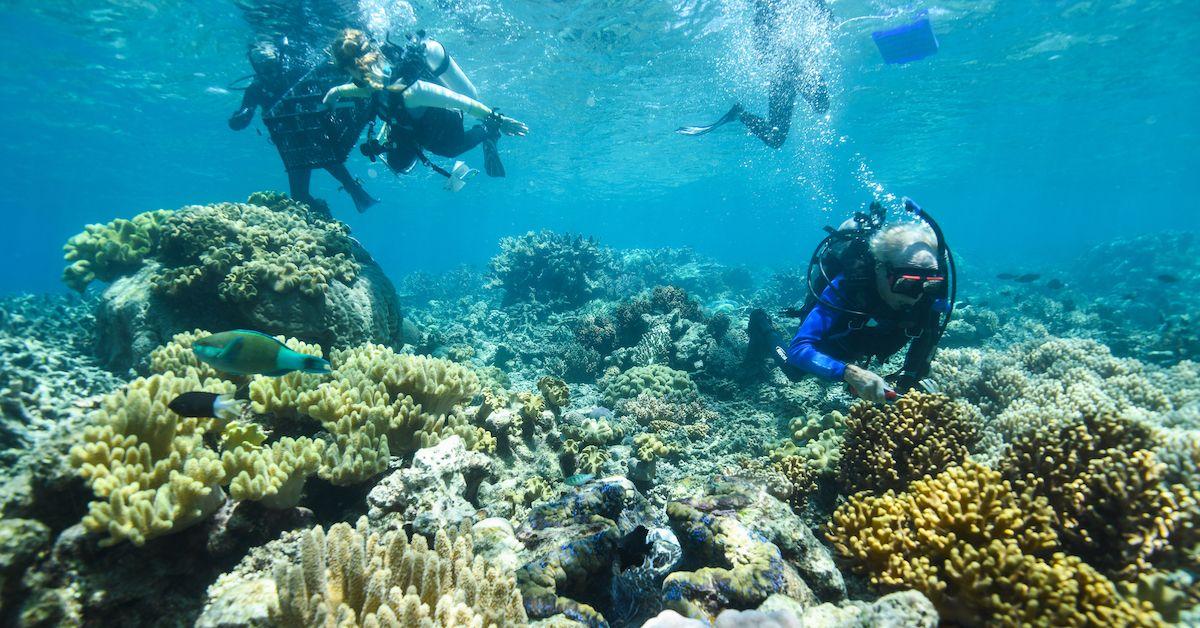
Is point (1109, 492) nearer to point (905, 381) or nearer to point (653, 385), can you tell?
point (905, 381)

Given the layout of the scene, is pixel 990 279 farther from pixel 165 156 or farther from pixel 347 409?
pixel 165 156

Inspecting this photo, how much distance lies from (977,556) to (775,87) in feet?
52.3

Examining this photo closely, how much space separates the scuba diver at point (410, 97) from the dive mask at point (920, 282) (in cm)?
700

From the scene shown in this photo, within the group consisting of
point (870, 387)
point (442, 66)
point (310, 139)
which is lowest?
point (870, 387)

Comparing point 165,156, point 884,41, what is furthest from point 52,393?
point 165,156

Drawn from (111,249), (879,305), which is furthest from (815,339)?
(111,249)

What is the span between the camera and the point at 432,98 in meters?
7.88

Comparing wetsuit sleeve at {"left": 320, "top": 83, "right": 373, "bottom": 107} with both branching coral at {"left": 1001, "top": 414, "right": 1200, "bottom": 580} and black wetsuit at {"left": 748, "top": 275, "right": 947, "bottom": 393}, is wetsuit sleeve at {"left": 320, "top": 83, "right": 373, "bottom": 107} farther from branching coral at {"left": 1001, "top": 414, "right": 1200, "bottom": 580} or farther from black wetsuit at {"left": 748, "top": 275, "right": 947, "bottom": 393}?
branching coral at {"left": 1001, "top": 414, "right": 1200, "bottom": 580}

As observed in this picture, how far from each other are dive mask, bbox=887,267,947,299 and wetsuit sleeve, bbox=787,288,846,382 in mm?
957

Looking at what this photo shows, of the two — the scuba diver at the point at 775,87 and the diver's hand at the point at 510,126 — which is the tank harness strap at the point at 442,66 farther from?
the scuba diver at the point at 775,87

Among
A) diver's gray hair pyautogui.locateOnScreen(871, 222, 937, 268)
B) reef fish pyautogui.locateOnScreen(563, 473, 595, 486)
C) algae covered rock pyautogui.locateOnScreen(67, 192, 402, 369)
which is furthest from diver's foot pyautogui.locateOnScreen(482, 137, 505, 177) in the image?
diver's gray hair pyautogui.locateOnScreen(871, 222, 937, 268)

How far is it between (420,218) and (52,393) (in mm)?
96246

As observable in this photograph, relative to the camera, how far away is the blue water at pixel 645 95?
1766 centimetres

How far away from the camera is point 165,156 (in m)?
37.3
